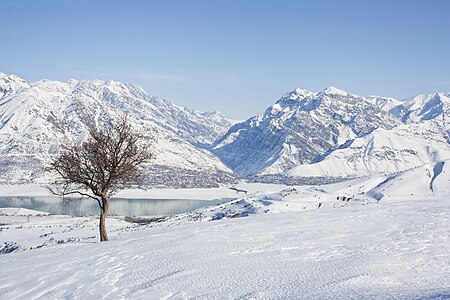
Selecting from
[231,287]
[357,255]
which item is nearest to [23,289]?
[231,287]

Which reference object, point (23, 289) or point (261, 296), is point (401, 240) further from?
point (23, 289)

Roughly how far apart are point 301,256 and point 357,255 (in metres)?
1.62

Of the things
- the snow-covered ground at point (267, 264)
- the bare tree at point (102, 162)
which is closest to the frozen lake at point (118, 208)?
the bare tree at point (102, 162)

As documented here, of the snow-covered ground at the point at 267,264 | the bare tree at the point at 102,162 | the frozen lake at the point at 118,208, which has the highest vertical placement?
the bare tree at the point at 102,162

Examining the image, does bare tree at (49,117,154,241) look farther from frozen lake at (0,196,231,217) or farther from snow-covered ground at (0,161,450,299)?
frozen lake at (0,196,231,217)

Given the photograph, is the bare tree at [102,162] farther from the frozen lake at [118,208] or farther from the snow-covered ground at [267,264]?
the frozen lake at [118,208]

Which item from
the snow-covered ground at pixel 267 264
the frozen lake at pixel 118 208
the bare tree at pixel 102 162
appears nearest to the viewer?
the snow-covered ground at pixel 267 264

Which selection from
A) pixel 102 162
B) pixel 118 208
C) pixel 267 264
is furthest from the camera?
pixel 118 208

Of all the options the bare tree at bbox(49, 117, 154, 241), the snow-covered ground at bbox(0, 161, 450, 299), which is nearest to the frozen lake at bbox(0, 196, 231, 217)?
the bare tree at bbox(49, 117, 154, 241)

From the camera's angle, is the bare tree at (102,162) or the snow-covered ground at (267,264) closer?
the snow-covered ground at (267,264)

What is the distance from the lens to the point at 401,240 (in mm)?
13984

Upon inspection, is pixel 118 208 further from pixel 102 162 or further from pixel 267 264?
pixel 267 264

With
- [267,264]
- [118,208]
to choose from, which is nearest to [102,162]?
[267,264]

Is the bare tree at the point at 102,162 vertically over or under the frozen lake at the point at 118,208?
over
